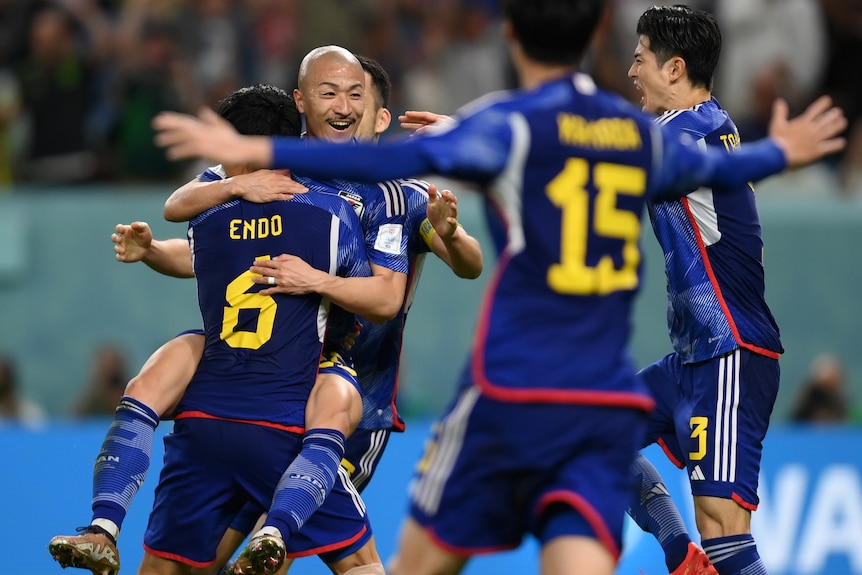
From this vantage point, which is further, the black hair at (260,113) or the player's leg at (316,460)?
the black hair at (260,113)

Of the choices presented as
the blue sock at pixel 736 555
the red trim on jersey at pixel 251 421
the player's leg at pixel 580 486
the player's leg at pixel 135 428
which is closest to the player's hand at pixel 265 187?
the player's leg at pixel 135 428

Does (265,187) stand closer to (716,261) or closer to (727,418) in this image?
(716,261)

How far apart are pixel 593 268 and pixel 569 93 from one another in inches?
21.1

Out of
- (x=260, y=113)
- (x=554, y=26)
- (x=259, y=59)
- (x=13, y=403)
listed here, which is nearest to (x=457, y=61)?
(x=259, y=59)

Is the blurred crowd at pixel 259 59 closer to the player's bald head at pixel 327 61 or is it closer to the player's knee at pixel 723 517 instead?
the player's bald head at pixel 327 61

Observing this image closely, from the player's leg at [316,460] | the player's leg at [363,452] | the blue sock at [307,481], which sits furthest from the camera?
the player's leg at [363,452]

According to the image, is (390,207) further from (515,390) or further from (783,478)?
(783,478)

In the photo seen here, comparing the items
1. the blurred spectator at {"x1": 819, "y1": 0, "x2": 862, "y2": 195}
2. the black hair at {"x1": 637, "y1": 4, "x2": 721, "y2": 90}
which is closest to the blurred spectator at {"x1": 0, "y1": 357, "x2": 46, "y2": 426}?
the black hair at {"x1": 637, "y1": 4, "x2": 721, "y2": 90}

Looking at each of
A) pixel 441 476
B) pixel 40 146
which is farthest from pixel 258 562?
pixel 40 146

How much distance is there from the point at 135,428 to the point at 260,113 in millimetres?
1426

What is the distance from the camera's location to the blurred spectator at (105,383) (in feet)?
37.2

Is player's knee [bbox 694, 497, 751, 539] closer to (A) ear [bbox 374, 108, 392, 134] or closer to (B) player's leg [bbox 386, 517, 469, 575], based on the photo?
(B) player's leg [bbox 386, 517, 469, 575]

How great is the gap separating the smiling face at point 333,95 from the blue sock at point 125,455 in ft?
4.83

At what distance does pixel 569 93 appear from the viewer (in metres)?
4.17
